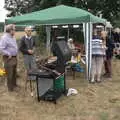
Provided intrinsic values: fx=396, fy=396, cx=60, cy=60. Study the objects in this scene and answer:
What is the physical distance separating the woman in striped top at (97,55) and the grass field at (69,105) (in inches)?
24.2

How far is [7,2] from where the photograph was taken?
39.9 metres

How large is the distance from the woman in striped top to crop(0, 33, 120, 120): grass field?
24.2 inches

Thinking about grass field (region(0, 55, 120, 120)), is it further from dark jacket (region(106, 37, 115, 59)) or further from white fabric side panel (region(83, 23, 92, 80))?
dark jacket (region(106, 37, 115, 59))

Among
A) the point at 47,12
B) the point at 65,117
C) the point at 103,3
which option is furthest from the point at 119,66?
the point at 103,3

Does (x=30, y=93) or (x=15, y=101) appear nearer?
(x=15, y=101)

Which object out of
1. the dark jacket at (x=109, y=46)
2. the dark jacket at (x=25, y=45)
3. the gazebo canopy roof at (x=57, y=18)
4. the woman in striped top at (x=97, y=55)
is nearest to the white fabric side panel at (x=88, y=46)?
the woman in striped top at (x=97, y=55)

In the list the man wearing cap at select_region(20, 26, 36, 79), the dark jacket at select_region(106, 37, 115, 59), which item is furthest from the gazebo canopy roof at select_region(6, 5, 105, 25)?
the man wearing cap at select_region(20, 26, 36, 79)

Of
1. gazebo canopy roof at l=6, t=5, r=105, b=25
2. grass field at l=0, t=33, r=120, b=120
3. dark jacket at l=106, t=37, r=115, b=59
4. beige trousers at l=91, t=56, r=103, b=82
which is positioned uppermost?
gazebo canopy roof at l=6, t=5, r=105, b=25

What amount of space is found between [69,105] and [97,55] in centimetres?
335

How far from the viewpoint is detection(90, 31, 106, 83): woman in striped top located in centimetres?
A: 1162

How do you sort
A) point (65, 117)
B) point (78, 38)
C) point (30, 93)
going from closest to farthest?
point (65, 117) → point (30, 93) → point (78, 38)

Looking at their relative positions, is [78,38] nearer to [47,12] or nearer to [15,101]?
[47,12]

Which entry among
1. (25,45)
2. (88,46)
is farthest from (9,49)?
(88,46)

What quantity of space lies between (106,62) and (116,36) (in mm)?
7673
